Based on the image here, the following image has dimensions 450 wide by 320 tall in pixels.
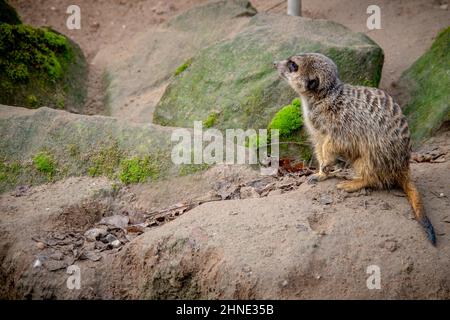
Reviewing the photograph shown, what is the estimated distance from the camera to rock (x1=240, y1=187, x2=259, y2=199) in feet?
16.1

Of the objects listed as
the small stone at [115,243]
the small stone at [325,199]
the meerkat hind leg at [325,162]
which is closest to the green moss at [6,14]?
the small stone at [115,243]

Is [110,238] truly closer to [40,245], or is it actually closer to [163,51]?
[40,245]

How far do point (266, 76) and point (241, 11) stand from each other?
240 centimetres

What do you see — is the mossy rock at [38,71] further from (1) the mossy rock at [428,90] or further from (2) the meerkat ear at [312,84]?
(1) the mossy rock at [428,90]

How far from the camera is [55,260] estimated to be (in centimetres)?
443

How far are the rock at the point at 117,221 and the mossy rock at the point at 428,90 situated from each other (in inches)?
126

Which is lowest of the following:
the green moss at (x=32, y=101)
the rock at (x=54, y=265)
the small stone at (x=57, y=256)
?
the rock at (x=54, y=265)

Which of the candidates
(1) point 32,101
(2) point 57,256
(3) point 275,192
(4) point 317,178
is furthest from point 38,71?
(4) point 317,178

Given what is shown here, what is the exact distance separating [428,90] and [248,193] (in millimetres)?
2966

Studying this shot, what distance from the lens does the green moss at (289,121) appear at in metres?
6.07

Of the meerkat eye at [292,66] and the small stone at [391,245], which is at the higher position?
the meerkat eye at [292,66]

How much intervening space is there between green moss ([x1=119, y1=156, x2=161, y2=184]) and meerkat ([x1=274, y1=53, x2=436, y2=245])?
1554 mm

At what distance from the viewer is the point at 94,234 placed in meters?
4.76

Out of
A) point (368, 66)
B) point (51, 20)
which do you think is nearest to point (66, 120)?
point (368, 66)
